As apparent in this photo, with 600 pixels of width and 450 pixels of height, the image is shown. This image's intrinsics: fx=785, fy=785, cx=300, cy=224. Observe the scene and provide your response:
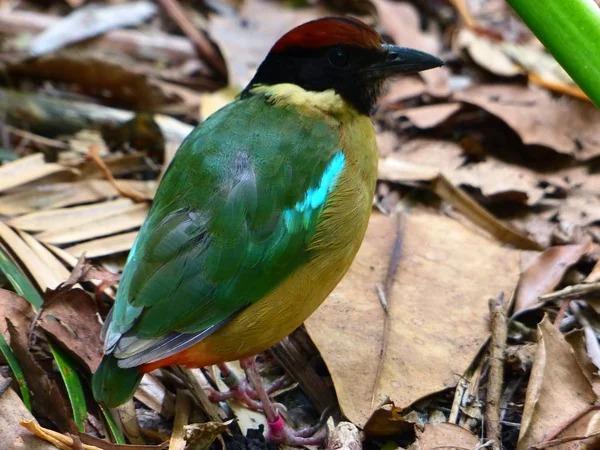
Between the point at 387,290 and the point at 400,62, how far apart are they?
1105 millimetres

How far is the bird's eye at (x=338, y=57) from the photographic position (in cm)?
364

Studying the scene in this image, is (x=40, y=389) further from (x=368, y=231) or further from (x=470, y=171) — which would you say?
(x=470, y=171)

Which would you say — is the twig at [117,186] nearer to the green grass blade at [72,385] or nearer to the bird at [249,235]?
the bird at [249,235]

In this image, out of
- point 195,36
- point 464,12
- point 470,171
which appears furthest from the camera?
point 464,12

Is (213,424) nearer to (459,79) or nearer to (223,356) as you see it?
(223,356)

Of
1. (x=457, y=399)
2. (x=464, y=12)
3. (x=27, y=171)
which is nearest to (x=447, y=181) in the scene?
(x=457, y=399)

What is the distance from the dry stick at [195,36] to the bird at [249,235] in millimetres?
2665

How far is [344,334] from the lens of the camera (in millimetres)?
3617

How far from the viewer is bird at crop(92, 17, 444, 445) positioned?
121 inches

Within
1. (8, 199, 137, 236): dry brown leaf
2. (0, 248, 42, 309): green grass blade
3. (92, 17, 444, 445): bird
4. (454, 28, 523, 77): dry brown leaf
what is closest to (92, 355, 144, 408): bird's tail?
(92, 17, 444, 445): bird

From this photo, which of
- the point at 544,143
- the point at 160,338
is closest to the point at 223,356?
the point at 160,338

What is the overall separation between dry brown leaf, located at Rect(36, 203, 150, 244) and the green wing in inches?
33.2

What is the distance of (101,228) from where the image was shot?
4.22 meters

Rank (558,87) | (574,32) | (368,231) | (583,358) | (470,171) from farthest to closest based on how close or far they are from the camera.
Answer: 1. (558,87)
2. (470,171)
3. (368,231)
4. (583,358)
5. (574,32)
